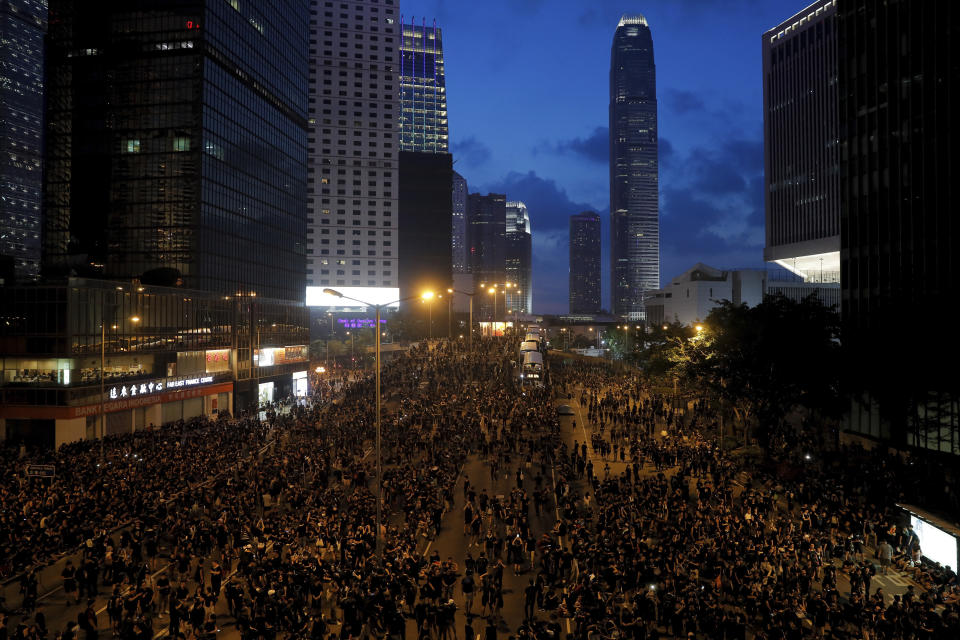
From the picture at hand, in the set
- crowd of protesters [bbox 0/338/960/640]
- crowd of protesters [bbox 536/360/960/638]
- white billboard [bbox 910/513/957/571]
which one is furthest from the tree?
white billboard [bbox 910/513/957/571]

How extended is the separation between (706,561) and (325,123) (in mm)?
137970

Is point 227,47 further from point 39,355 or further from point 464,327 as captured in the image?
point 464,327

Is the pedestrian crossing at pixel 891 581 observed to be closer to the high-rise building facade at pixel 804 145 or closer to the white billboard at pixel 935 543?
the white billboard at pixel 935 543

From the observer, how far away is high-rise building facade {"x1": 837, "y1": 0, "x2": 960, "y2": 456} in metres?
31.1

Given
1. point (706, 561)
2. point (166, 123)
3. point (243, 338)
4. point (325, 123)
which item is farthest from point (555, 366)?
point (325, 123)

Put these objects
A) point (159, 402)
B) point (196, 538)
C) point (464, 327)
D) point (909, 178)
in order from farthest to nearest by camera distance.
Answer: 1. point (464, 327)
2. point (159, 402)
3. point (909, 178)
4. point (196, 538)

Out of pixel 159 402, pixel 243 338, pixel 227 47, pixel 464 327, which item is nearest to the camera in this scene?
pixel 159 402

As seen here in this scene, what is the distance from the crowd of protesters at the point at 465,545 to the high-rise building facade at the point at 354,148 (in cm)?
10427

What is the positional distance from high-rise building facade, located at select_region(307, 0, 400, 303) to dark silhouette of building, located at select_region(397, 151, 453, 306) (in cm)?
2188

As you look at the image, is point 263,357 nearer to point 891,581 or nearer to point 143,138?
point 143,138

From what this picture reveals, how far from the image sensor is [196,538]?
741 inches

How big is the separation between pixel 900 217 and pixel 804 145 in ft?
229

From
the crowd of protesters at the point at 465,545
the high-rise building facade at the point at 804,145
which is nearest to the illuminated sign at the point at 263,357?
the crowd of protesters at the point at 465,545

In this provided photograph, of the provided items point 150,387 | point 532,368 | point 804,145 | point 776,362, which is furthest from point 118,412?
point 804,145
